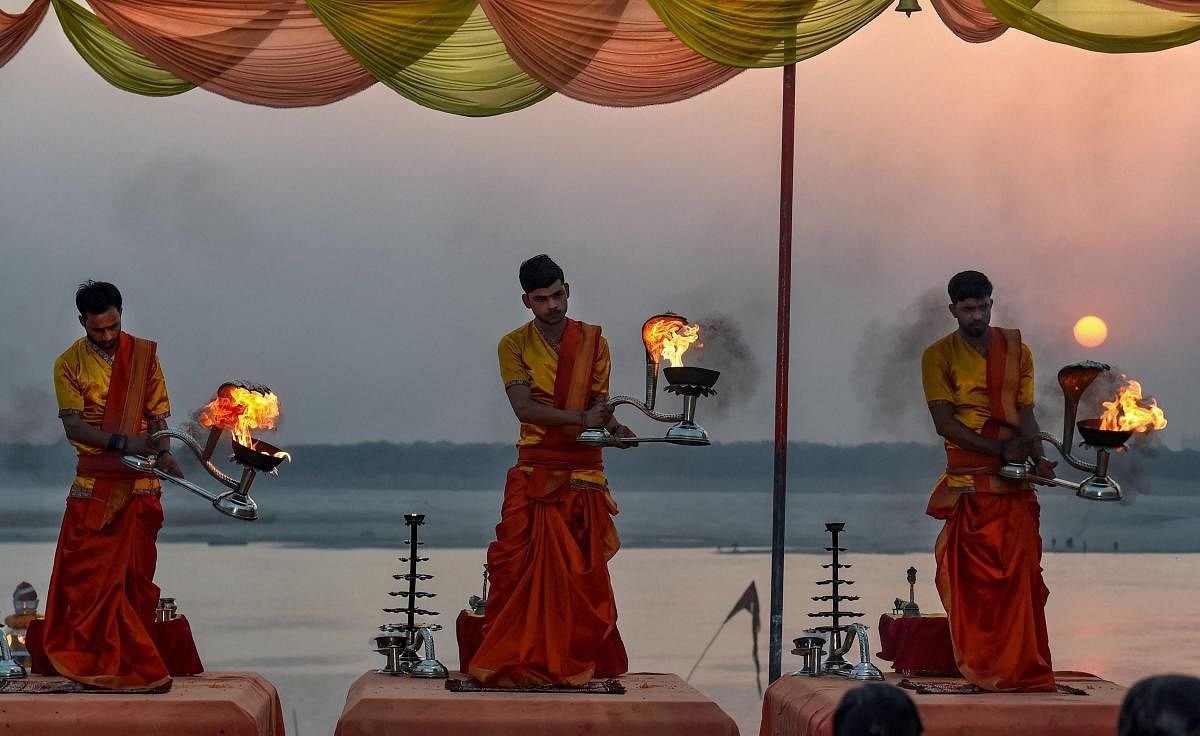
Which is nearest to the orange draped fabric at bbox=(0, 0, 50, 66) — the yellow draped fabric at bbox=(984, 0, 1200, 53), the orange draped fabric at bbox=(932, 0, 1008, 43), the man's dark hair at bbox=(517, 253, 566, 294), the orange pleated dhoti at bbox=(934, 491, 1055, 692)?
the man's dark hair at bbox=(517, 253, 566, 294)

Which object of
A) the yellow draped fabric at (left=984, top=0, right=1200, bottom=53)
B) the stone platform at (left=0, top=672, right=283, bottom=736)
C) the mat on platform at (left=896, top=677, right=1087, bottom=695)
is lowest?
the stone platform at (left=0, top=672, right=283, bottom=736)

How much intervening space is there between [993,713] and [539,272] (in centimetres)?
228

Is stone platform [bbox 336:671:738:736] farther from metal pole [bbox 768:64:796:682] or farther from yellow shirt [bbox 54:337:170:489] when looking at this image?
yellow shirt [bbox 54:337:170:489]

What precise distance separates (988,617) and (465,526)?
510 centimetres

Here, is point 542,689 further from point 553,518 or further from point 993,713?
point 993,713

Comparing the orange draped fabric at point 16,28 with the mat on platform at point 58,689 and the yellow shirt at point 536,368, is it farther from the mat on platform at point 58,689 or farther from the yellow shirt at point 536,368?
the mat on platform at point 58,689

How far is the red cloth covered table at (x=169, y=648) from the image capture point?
6234mm

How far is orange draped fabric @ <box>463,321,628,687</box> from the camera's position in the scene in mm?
6211

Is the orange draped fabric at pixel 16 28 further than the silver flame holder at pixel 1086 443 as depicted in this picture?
Yes

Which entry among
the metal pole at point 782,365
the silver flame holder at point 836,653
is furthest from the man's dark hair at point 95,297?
the silver flame holder at point 836,653

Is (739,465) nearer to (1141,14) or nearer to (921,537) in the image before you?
(921,537)

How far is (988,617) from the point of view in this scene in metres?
6.23

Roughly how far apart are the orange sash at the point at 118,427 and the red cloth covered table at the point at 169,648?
0.52 m

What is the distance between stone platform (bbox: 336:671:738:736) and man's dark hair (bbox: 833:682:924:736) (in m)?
3.30
